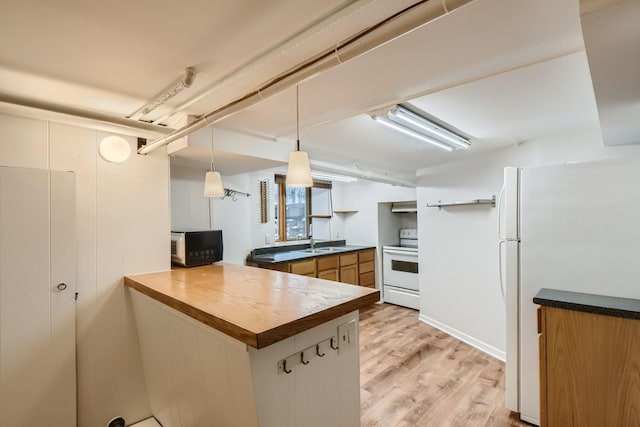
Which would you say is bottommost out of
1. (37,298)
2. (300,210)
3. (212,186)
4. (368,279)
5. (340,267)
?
(368,279)

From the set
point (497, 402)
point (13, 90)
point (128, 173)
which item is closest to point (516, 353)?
point (497, 402)

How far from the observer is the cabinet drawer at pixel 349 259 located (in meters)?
4.70

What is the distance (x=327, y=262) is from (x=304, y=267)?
53 centimetres

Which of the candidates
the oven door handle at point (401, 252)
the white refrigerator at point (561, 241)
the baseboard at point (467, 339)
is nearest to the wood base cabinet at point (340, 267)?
the oven door handle at point (401, 252)

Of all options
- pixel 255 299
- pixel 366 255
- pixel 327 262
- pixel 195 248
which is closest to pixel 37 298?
pixel 195 248

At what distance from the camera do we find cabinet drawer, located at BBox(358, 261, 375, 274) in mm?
5074

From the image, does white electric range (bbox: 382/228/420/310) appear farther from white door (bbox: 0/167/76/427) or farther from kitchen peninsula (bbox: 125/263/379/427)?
white door (bbox: 0/167/76/427)

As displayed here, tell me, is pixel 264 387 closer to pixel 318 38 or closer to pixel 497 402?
pixel 318 38

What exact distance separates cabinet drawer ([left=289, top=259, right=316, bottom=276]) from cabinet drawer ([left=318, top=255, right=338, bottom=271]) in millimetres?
141

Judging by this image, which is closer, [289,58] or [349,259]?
[289,58]

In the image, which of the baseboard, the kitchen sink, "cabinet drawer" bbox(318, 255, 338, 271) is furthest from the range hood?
the baseboard

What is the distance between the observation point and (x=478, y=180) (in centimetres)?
366

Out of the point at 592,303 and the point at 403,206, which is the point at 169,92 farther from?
the point at 403,206

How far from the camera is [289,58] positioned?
1438 millimetres
